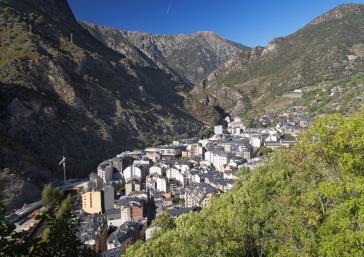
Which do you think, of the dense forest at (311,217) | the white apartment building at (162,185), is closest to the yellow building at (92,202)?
the white apartment building at (162,185)

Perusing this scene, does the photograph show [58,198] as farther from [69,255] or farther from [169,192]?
[69,255]

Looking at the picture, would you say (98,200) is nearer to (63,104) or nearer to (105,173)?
(105,173)

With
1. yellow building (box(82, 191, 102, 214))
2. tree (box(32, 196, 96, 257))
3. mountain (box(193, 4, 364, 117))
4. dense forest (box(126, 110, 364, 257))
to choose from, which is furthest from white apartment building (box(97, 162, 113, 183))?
mountain (box(193, 4, 364, 117))

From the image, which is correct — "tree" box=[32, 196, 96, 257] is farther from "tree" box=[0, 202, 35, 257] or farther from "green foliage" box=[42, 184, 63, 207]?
"green foliage" box=[42, 184, 63, 207]

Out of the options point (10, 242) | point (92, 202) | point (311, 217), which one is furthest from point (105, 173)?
point (10, 242)

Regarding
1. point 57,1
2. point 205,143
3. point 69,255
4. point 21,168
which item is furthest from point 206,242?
point 57,1

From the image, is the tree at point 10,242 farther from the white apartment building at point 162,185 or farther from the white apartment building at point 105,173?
the white apartment building at point 105,173
